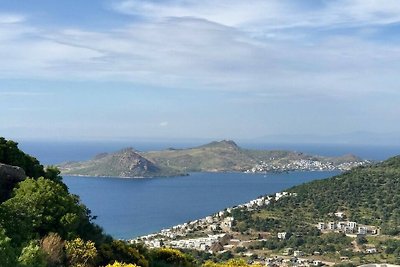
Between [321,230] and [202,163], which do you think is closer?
[321,230]

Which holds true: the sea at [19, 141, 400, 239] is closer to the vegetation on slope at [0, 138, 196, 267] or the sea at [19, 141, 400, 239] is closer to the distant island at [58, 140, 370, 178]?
Result: the distant island at [58, 140, 370, 178]

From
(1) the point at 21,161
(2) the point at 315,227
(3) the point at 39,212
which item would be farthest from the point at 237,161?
(3) the point at 39,212

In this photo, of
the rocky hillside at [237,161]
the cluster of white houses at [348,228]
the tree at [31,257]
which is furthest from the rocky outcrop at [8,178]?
the rocky hillside at [237,161]

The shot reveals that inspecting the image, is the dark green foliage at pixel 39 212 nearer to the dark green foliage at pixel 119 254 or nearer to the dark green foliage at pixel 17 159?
the dark green foliage at pixel 119 254

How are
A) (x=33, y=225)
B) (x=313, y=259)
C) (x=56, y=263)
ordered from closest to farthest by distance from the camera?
(x=56, y=263) → (x=33, y=225) → (x=313, y=259)

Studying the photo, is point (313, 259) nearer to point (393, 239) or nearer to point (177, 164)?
point (393, 239)

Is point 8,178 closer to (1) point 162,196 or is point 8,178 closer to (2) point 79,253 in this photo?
(2) point 79,253

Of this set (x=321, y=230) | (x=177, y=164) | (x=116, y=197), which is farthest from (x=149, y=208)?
(x=177, y=164)

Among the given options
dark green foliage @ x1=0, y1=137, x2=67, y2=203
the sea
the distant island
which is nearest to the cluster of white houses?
the sea
